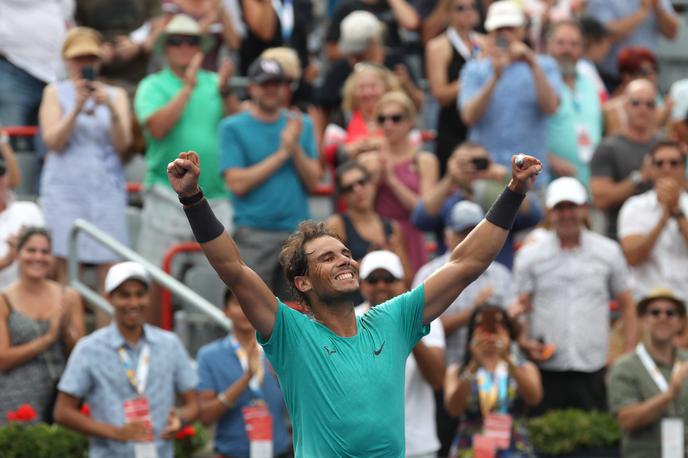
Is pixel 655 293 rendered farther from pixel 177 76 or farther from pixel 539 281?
pixel 177 76

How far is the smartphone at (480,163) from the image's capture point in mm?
11602

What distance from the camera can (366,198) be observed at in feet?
37.4

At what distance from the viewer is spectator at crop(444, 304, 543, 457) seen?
33.0ft

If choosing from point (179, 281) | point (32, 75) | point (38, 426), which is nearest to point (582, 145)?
point (179, 281)

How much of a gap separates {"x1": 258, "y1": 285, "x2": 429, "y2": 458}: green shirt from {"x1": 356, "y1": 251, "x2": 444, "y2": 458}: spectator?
2.85 m

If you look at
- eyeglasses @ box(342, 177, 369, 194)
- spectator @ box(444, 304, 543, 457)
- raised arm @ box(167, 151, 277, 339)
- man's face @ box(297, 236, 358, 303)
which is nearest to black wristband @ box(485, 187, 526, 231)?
man's face @ box(297, 236, 358, 303)

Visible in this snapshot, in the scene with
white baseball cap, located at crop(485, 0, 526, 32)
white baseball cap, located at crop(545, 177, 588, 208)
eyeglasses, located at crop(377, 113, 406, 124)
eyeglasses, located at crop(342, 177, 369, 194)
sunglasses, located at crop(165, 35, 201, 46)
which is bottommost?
white baseball cap, located at crop(545, 177, 588, 208)

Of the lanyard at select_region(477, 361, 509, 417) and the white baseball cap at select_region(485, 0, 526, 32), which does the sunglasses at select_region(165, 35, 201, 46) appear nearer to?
the white baseball cap at select_region(485, 0, 526, 32)

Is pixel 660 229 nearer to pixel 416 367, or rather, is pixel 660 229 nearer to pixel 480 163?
pixel 480 163

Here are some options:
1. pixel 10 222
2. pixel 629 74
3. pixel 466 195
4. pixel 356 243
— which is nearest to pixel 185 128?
pixel 10 222

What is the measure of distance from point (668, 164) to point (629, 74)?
2632 mm

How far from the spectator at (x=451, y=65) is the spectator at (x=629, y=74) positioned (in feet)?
4.20

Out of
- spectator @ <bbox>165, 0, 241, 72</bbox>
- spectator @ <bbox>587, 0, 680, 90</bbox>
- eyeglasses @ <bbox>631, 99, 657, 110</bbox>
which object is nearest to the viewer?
eyeglasses @ <bbox>631, 99, 657, 110</bbox>

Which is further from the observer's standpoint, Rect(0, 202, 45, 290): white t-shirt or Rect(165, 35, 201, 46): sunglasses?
Rect(165, 35, 201, 46): sunglasses
